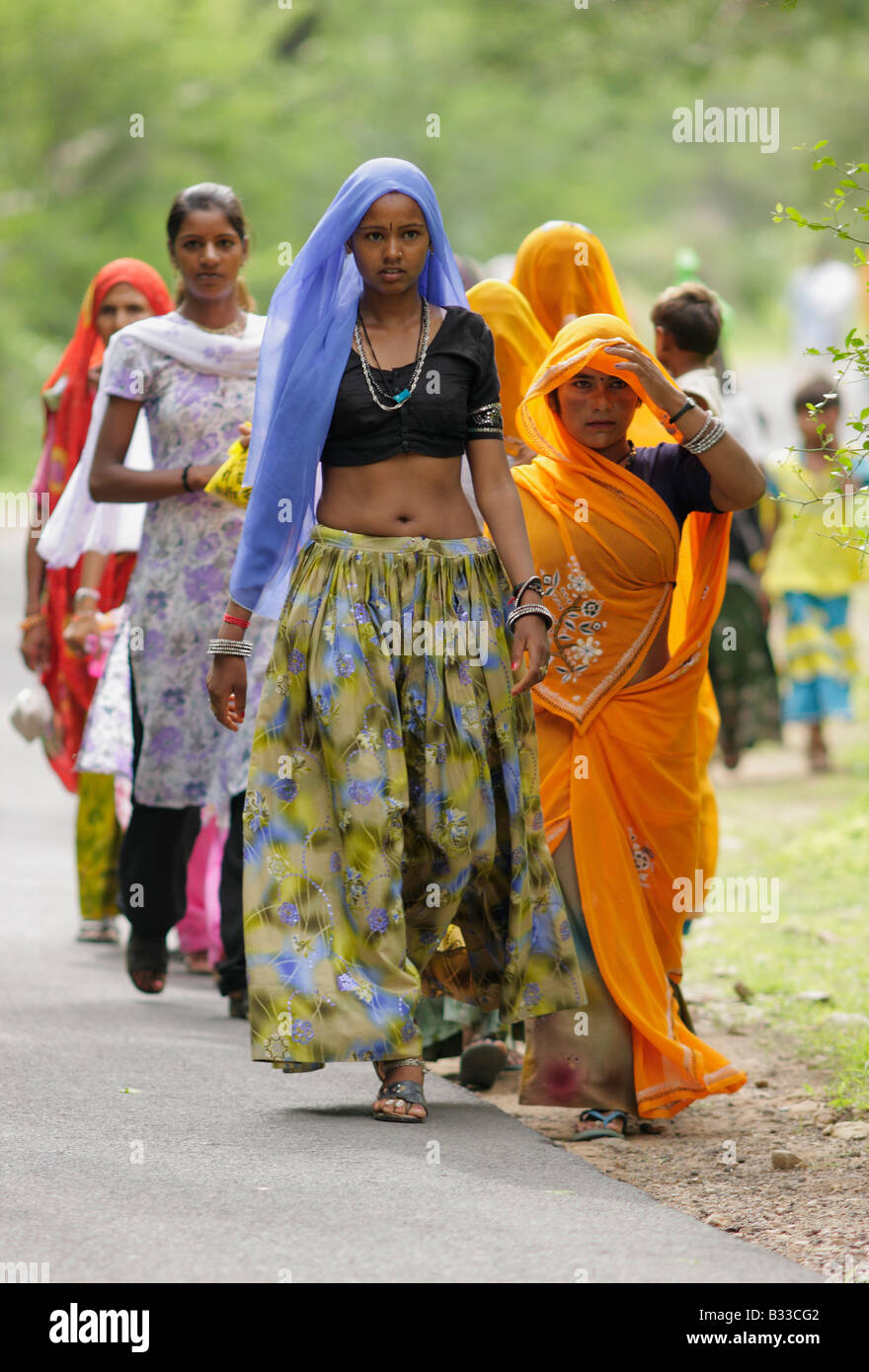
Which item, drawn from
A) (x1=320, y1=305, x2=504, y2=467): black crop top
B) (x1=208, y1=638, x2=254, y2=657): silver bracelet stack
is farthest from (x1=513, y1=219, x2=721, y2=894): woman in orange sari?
(x1=208, y1=638, x2=254, y2=657): silver bracelet stack

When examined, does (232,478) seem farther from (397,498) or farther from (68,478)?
(68,478)

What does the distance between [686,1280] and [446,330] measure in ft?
7.80

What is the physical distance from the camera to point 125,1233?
4207 mm

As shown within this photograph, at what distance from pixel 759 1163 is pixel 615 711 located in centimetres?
118

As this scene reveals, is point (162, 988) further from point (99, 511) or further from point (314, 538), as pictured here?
point (314, 538)

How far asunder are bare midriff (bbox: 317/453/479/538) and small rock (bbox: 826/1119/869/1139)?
1773 mm

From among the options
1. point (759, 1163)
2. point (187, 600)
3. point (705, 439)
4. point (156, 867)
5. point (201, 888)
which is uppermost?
point (705, 439)

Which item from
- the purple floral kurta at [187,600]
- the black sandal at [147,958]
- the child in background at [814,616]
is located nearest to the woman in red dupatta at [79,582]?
the purple floral kurta at [187,600]

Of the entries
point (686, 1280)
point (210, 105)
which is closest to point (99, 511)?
point (686, 1280)

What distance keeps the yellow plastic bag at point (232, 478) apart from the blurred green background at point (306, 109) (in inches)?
782

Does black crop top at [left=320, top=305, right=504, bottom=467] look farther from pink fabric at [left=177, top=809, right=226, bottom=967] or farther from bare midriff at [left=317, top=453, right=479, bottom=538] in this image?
pink fabric at [left=177, top=809, right=226, bottom=967]

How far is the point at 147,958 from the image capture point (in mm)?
6828
